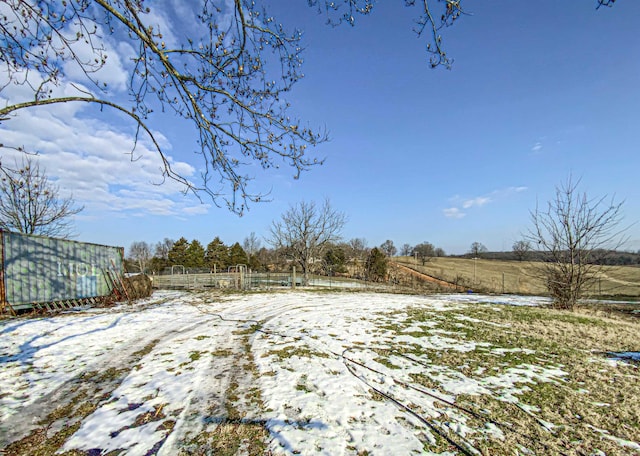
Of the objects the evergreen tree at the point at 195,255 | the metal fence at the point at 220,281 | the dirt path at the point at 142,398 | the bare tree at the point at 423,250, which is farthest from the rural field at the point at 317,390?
the bare tree at the point at 423,250

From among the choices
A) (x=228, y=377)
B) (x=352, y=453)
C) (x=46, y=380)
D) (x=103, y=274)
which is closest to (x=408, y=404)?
(x=352, y=453)

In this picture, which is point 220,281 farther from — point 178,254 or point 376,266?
point 178,254

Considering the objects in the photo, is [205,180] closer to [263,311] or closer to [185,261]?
[263,311]

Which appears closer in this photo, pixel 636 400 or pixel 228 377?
pixel 636 400

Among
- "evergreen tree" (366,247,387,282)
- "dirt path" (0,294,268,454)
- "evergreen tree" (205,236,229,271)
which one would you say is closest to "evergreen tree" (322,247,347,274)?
"evergreen tree" (366,247,387,282)

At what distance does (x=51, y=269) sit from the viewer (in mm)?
10328

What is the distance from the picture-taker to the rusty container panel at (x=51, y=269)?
29.8 feet

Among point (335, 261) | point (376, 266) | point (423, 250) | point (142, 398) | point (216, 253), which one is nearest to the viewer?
point (142, 398)

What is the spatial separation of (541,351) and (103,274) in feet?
50.7

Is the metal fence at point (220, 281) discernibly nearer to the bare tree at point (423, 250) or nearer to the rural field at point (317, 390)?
the rural field at point (317, 390)

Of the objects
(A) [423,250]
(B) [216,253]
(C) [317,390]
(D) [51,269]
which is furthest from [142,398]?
(A) [423,250]

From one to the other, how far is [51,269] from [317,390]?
11.6 metres

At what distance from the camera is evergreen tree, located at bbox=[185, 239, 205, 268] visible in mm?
43531

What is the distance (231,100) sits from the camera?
13.3ft
